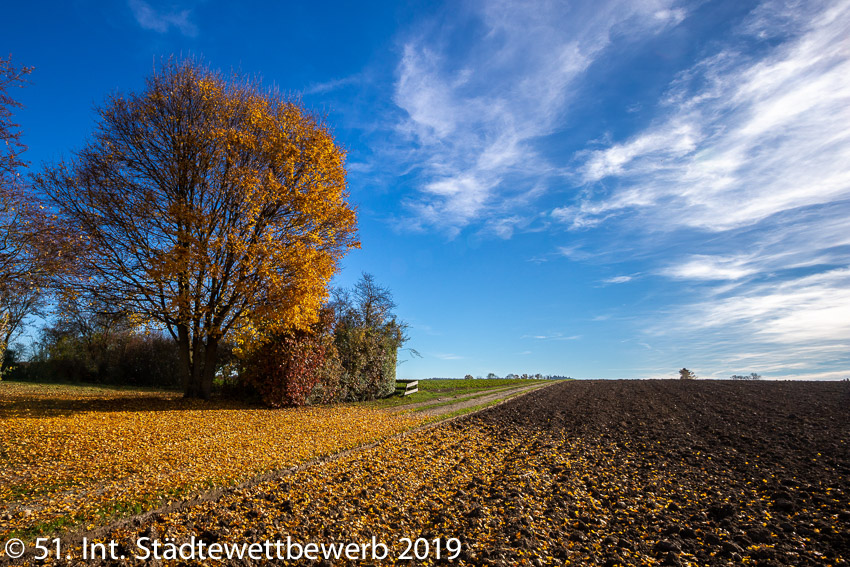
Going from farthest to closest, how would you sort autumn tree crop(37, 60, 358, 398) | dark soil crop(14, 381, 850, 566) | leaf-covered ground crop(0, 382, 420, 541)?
autumn tree crop(37, 60, 358, 398), leaf-covered ground crop(0, 382, 420, 541), dark soil crop(14, 381, 850, 566)

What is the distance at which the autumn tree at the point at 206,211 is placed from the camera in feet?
54.1

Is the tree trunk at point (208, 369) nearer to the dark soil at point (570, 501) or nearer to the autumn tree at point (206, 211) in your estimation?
the autumn tree at point (206, 211)

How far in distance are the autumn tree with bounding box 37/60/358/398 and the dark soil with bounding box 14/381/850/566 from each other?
29.6 ft

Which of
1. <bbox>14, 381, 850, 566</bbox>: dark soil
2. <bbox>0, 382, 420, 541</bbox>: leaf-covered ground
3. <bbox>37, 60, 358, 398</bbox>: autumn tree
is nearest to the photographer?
<bbox>14, 381, 850, 566</bbox>: dark soil

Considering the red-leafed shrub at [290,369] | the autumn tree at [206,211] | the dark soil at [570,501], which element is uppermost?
the autumn tree at [206,211]

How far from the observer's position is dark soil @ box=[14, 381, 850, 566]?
5629 mm

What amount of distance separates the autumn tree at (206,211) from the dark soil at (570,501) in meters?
9.02

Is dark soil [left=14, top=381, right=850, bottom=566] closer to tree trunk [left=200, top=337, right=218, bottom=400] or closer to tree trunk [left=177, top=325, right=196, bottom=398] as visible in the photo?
tree trunk [left=200, top=337, right=218, bottom=400]

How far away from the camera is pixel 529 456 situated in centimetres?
1044

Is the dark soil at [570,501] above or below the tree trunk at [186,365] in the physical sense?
below

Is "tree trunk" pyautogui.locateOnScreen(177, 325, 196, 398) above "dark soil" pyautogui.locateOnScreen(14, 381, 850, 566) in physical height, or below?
above

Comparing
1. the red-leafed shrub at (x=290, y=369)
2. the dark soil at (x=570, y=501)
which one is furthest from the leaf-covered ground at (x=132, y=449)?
the red-leafed shrub at (x=290, y=369)

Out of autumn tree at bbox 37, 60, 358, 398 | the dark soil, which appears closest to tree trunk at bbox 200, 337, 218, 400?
autumn tree at bbox 37, 60, 358, 398

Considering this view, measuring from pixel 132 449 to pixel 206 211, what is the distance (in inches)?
428
